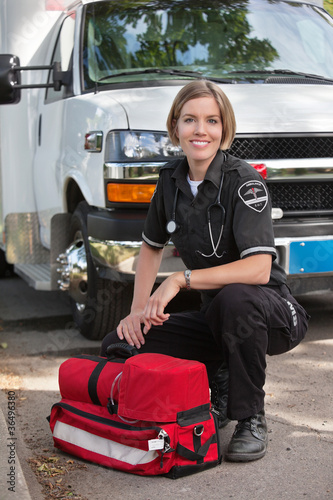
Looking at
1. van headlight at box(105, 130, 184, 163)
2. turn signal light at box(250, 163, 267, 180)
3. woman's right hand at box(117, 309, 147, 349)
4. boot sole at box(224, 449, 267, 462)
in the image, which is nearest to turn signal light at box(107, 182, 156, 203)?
van headlight at box(105, 130, 184, 163)

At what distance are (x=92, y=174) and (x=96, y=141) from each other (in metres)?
0.20

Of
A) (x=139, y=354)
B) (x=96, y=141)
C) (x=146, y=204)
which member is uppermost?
(x=96, y=141)

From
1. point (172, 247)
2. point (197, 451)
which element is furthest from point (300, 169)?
point (197, 451)

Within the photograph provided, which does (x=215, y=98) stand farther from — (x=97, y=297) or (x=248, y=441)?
(x=97, y=297)

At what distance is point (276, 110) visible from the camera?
4.31m

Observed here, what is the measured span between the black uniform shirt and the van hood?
0.91 metres

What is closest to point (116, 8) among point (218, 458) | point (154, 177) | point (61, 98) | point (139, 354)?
point (61, 98)

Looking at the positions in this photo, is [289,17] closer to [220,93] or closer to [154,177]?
[154,177]

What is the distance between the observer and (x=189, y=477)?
9.70 feet

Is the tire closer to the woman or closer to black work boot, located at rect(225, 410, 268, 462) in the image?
the woman

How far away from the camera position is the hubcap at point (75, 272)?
4.76 m

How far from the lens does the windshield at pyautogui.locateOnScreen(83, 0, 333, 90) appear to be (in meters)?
4.89

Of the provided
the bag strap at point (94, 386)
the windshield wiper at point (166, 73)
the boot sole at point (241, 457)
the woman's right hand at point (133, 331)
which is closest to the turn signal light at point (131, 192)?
the windshield wiper at point (166, 73)

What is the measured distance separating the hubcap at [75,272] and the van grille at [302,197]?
4.08ft
